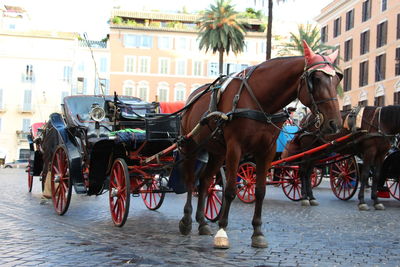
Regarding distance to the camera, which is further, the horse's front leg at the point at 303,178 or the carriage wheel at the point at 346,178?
A: the carriage wheel at the point at 346,178

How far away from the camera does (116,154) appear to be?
8977 mm

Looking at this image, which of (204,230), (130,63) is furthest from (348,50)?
(204,230)

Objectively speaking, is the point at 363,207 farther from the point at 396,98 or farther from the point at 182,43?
the point at 182,43

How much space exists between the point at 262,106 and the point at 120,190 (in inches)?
103

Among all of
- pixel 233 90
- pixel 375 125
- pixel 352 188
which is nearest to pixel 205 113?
pixel 233 90

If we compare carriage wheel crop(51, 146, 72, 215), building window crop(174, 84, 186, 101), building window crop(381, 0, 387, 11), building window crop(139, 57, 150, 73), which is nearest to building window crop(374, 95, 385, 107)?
building window crop(381, 0, 387, 11)

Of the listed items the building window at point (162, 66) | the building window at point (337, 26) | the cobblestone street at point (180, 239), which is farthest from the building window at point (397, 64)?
the cobblestone street at point (180, 239)

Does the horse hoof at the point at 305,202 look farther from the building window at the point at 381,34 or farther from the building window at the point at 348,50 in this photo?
the building window at the point at 348,50

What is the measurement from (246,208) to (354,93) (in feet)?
127

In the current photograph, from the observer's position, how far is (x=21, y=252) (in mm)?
6055

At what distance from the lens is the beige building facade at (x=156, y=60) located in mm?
65938

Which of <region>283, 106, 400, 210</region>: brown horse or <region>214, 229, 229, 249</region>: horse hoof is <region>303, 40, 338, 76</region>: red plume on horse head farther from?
<region>283, 106, 400, 210</region>: brown horse

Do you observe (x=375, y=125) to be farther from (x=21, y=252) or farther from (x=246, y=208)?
(x=21, y=252)

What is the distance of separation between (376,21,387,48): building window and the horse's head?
39.5 metres
